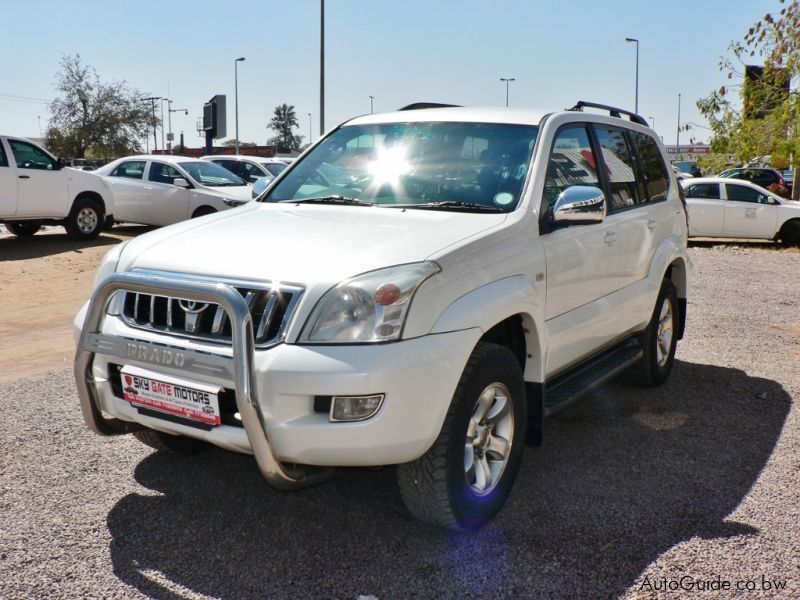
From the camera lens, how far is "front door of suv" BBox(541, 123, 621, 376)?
402cm

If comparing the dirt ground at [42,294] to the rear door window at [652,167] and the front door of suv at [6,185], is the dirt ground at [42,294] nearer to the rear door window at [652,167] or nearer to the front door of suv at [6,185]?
the front door of suv at [6,185]

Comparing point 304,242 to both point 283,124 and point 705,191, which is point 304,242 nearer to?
point 705,191

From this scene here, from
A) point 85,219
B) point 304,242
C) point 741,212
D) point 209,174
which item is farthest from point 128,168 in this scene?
point 304,242

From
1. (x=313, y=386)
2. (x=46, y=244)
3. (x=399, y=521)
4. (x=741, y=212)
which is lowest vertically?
(x=399, y=521)

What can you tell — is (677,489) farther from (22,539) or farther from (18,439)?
(18,439)

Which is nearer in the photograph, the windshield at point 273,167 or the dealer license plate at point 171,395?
the dealer license plate at point 171,395

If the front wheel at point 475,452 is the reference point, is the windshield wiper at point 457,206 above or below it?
above

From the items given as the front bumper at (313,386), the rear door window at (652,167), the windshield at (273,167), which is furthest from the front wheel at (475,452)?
the windshield at (273,167)

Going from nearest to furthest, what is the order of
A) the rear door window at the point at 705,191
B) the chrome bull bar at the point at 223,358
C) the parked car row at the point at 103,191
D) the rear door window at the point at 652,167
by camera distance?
the chrome bull bar at the point at 223,358 → the rear door window at the point at 652,167 → the parked car row at the point at 103,191 → the rear door window at the point at 705,191

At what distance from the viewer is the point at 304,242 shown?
3412 mm

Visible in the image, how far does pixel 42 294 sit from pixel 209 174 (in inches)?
286

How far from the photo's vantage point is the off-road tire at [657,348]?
18.3ft

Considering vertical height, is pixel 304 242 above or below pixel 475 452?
above

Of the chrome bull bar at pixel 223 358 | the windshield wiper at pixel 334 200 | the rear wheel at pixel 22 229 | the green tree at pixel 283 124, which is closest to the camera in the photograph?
the chrome bull bar at pixel 223 358
